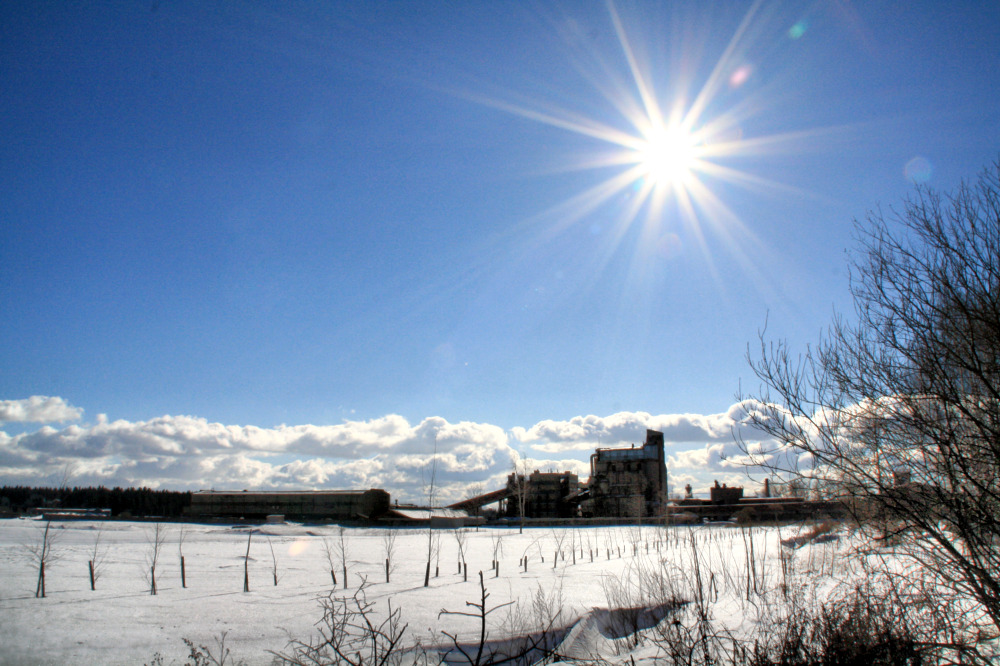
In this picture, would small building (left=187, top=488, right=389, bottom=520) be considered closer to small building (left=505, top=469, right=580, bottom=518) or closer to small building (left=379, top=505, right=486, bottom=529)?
small building (left=379, top=505, right=486, bottom=529)

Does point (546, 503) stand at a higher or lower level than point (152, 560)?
lower

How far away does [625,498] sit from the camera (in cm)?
7944

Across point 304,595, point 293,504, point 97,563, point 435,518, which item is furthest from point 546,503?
point 304,595

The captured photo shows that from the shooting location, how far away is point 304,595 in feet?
73.5

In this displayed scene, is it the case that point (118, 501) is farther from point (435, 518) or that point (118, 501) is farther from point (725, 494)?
point (725, 494)

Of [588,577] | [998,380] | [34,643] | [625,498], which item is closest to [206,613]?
[34,643]

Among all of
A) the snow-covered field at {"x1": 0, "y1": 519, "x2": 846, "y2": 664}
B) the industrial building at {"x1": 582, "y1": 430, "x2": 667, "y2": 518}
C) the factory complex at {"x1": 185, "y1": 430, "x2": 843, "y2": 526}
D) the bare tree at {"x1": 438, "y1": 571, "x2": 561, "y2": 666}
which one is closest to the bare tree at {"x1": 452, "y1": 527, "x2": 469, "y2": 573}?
the snow-covered field at {"x1": 0, "y1": 519, "x2": 846, "y2": 664}

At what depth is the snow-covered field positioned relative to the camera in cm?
1545

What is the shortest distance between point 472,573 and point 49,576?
19.8m

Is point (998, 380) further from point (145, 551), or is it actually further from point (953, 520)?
point (145, 551)

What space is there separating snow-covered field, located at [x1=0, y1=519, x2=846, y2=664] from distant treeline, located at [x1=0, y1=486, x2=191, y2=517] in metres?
68.4

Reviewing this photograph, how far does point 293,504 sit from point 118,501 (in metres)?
51.5

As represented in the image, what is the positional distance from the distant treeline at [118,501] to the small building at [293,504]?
11667 mm

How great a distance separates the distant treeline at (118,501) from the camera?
10538 centimetres
